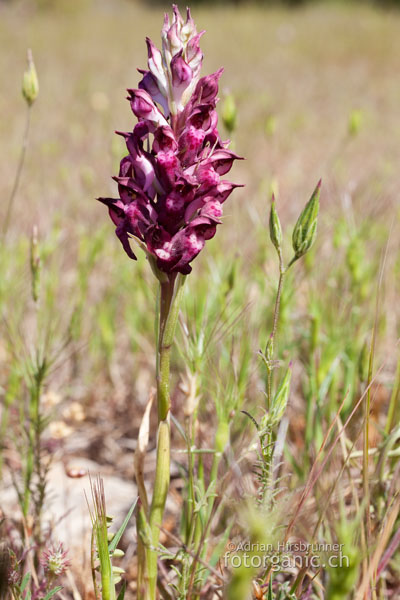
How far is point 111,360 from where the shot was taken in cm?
228

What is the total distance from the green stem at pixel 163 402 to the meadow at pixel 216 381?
1.7 inches

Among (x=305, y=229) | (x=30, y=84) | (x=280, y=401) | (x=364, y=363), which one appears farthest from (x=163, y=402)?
(x=30, y=84)

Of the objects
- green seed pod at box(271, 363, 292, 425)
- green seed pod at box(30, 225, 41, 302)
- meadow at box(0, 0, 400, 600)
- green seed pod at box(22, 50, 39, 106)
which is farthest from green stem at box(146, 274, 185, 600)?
green seed pod at box(22, 50, 39, 106)

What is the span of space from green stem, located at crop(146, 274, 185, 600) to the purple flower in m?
0.05

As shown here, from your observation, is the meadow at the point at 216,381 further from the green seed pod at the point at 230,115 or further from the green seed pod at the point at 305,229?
the green seed pod at the point at 305,229

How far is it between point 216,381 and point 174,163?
0.56m

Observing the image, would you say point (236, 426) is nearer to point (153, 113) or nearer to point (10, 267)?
point (153, 113)

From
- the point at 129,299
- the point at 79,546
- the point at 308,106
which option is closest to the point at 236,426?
the point at 79,546

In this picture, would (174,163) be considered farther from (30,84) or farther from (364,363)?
(30,84)

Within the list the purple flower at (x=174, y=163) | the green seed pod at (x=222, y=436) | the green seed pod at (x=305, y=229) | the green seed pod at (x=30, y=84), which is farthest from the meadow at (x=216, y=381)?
the green seed pod at (x=30, y=84)

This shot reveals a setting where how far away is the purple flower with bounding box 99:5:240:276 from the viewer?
3.05ft

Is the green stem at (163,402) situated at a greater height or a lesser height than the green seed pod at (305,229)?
lesser

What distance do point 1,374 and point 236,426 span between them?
1.24m

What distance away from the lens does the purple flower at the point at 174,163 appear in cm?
93
